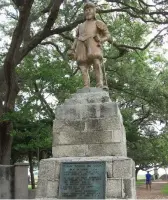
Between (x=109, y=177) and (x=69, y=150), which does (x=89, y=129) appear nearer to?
(x=69, y=150)

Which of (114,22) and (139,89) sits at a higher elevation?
(114,22)

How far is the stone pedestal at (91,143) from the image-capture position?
7.23 meters

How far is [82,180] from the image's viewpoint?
735 cm

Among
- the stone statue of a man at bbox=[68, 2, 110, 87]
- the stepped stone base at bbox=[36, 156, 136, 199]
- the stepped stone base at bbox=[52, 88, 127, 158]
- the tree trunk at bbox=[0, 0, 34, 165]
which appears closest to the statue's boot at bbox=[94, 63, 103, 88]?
the stone statue of a man at bbox=[68, 2, 110, 87]

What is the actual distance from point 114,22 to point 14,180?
31.3 feet

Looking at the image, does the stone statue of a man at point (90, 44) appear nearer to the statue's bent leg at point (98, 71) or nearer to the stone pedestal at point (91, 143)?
the statue's bent leg at point (98, 71)

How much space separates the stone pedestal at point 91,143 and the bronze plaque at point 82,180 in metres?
0.11

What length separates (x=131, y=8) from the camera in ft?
49.6

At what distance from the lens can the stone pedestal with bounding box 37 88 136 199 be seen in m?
7.23

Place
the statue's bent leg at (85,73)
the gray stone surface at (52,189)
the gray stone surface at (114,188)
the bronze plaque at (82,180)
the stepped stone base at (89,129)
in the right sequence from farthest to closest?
the statue's bent leg at (85,73), the stepped stone base at (89,129), the gray stone surface at (52,189), the bronze plaque at (82,180), the gray stone surface at (114,188)

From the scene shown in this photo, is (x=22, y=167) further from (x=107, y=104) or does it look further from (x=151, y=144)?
(x=151, y=144)

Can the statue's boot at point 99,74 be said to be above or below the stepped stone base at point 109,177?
above

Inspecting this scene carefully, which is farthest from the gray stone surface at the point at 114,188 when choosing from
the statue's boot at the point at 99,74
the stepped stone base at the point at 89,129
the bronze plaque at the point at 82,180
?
the statue's boot at the point at 99,74

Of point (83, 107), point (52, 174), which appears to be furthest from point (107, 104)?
point (52, 174)
